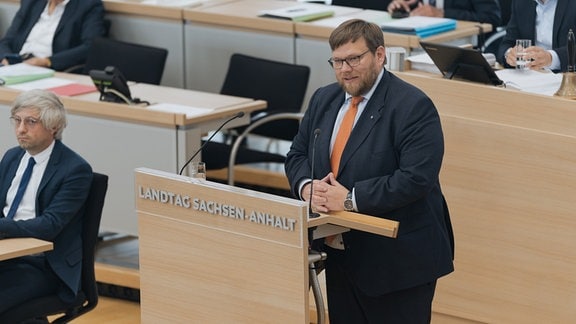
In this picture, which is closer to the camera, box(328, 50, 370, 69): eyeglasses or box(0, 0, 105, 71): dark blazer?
box(328, 50, 370, 69): eyeglasses

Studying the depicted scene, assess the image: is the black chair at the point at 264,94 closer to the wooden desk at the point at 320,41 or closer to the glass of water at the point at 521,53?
the wooden desk at the point at 320,41

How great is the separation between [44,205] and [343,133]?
5.17 feet

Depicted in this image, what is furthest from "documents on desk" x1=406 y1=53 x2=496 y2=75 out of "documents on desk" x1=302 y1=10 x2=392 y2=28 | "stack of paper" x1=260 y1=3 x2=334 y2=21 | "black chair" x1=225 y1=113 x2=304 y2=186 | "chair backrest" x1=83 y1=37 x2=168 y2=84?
"chair backrest" x1=83 y1=37 x2=168 y2=84

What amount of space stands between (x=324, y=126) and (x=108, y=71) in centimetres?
246

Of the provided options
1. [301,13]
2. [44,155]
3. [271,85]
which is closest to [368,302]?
[44,155]

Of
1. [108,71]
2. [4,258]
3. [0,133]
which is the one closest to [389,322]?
Result: [4,258]

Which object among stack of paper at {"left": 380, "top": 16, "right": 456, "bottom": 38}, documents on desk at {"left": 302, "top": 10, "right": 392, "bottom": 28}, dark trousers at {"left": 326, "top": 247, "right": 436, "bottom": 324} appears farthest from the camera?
documents on desk at {"left": 302, "top": 10, "right": 392, "bottom": 28}

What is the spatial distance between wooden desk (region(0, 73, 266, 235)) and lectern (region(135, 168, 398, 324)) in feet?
6.29

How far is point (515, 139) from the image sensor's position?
4.84m

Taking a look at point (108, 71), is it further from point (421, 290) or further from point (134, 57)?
point (421, 290)

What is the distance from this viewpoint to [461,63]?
5082 mm

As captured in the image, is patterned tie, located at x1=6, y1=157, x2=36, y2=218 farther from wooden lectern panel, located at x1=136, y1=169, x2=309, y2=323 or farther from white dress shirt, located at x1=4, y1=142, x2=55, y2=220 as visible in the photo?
wooden lectern panel, located at x1=136, y1=169, x2=309, y2=323

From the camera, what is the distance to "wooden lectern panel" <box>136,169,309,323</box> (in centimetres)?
404

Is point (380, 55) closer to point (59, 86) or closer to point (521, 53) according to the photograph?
point (521, 53)
